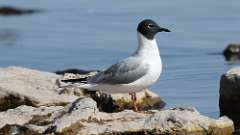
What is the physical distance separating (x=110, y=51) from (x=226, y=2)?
6898 millimetres

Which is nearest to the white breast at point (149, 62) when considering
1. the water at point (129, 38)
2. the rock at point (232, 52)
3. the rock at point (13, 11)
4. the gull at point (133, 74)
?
the gull at point (133, 74)

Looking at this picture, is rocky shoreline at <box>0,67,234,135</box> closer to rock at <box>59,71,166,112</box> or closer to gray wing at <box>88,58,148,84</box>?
gray wing at <box>88,58,148,84</box>

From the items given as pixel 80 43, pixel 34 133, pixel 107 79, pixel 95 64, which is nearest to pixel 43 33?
pixel 80 43

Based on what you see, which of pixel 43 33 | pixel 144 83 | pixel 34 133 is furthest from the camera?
pixel 43 33

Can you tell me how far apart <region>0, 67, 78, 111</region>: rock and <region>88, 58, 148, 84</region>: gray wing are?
1.17 m

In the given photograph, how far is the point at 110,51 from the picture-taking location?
2247 cm

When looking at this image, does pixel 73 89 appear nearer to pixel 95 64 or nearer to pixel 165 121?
pixel 165 121

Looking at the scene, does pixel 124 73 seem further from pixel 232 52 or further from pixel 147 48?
pixel 232 52

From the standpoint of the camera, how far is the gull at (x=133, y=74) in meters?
12.9

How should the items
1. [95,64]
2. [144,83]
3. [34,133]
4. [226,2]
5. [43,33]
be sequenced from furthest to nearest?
[226,2] < [43,33] < [95,64] < [144,83] < [34,133]

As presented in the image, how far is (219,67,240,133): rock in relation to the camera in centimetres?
1406

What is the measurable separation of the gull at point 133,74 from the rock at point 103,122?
94 cm

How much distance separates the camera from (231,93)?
46.5 feet

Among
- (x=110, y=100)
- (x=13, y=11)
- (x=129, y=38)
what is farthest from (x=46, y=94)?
(x=13, y=11)
